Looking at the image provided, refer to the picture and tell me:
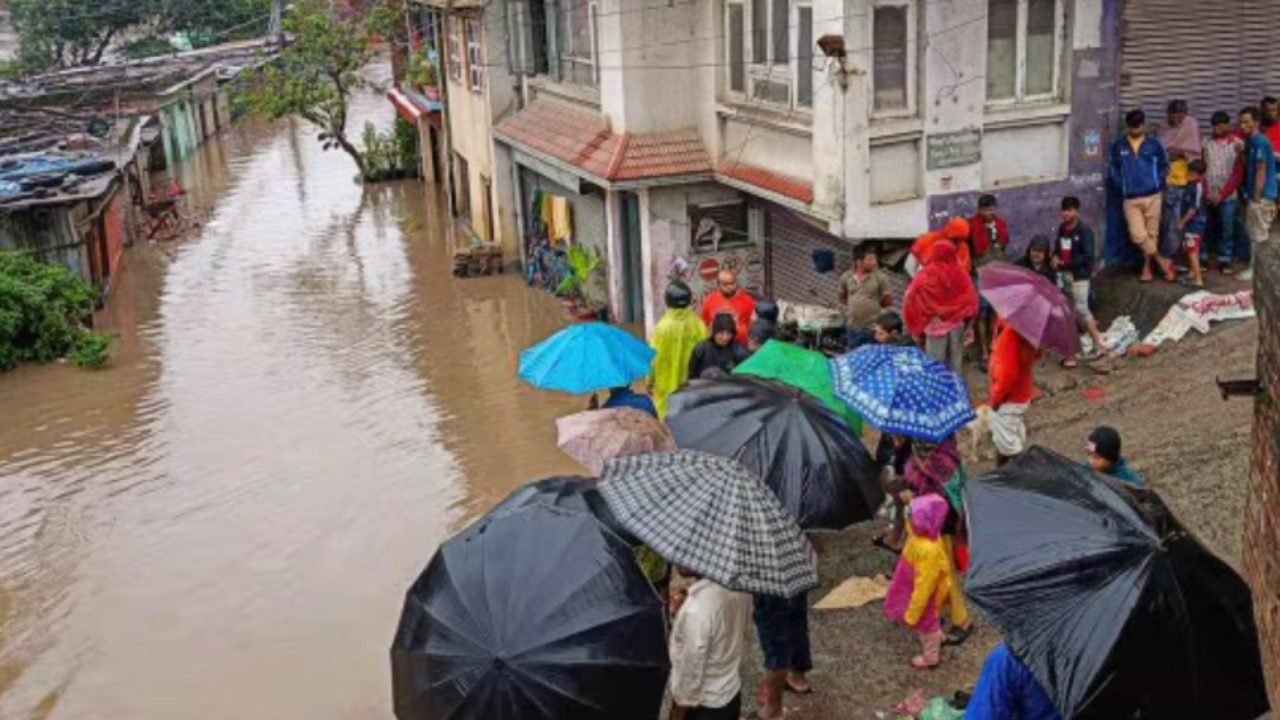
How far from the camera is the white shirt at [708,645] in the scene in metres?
5.46

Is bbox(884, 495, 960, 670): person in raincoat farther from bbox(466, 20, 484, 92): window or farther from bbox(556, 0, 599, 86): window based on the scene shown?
bbox(466, 20, 484, 92): window

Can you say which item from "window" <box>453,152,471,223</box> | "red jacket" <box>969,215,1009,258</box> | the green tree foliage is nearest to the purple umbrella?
"red jacket" <box>969,215,1009,258</box>

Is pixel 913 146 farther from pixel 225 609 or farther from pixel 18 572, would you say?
pixel 18 572

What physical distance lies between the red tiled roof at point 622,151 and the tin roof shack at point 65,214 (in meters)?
8.29

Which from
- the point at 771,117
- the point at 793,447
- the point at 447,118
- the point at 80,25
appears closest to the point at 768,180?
the point at 771,117

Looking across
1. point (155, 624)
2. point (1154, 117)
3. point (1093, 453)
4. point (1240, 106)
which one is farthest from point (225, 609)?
point (1240, 106)

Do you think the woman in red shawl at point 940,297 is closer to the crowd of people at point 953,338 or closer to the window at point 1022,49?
the crowd of people at point 953,338

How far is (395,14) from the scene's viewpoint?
3036 cm

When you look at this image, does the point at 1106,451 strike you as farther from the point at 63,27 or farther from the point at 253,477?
the point at 63,27

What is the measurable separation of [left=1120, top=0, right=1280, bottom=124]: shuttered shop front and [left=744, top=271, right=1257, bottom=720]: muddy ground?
6.61 feet

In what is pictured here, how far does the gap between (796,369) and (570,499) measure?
2473 mm

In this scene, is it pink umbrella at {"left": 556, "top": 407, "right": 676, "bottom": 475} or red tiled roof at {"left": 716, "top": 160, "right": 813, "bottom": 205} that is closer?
pink umbrella at {"left": 556, "top": 407, "right": 676, "bottom": 475}

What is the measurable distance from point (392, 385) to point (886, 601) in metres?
9.41

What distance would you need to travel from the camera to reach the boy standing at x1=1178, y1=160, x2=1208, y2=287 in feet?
36.4
